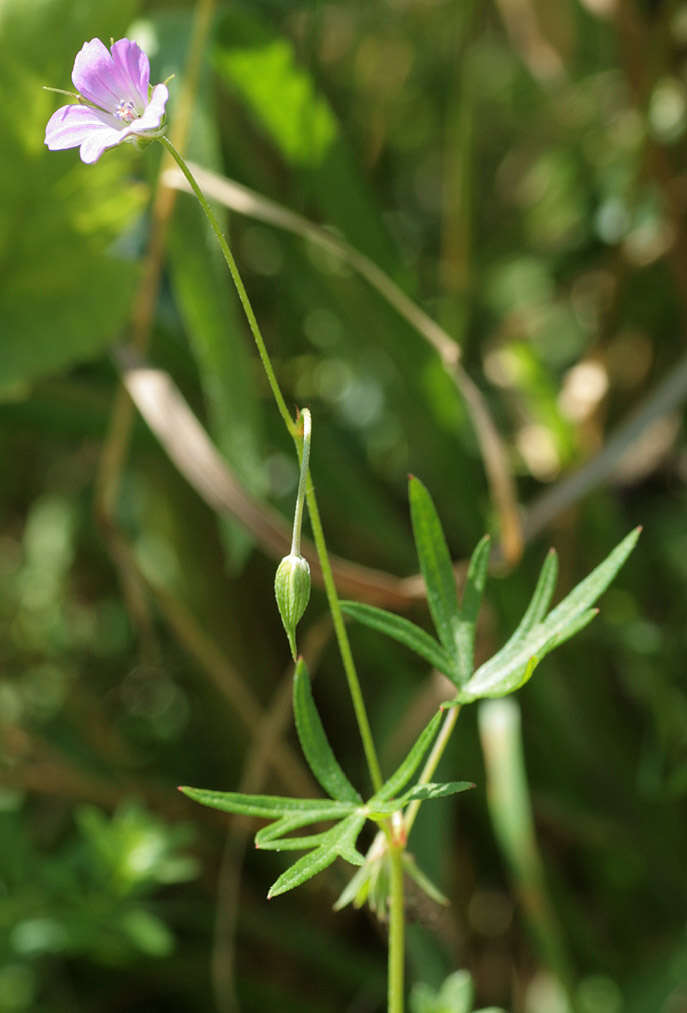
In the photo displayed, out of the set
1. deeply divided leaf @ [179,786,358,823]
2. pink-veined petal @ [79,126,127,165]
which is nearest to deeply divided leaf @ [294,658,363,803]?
deeply divided leaf @ [179,786,358,823]

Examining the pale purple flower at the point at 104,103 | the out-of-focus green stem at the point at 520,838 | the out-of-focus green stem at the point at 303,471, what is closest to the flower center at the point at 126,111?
the pale purple flower at the point at 104,103

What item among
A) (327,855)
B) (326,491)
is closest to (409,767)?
(327,855)

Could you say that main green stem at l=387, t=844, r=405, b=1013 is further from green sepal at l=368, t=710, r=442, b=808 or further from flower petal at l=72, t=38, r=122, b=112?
flower petal at l=72, t=38, r=122, b=112

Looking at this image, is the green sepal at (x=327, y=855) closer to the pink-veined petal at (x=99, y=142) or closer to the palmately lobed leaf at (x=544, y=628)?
the palmately lobed leaf at (x=544, y=628)

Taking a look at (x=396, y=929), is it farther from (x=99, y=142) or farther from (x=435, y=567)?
(x=99, y=142)

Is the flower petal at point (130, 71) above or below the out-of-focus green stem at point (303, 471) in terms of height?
above

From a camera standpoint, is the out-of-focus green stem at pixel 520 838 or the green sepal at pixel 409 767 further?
the out-of-focus green stem at pixel 520 838

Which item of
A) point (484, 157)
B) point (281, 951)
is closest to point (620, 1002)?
point (281, 951)
